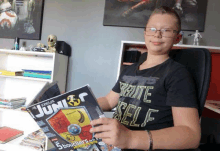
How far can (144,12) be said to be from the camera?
1.73 m

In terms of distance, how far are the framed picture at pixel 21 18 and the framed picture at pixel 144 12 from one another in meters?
0.92

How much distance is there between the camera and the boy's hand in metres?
0.47

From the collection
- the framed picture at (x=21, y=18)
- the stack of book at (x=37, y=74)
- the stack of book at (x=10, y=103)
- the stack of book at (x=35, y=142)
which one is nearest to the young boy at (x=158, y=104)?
the stack of book at (x=37, y=74)

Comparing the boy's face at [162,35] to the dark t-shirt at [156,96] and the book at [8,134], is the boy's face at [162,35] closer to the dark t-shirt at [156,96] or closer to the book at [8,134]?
the dark t-shirt at [156,96]

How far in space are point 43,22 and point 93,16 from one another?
71 cm

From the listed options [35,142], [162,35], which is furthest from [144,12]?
[35,142]

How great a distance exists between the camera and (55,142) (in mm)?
608

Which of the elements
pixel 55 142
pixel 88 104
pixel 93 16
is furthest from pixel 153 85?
pixel 93 16

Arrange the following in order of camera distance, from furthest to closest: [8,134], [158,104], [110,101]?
1. [8,134]
2. [110,101]
3. [158,104]

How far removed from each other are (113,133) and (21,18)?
2.17 m

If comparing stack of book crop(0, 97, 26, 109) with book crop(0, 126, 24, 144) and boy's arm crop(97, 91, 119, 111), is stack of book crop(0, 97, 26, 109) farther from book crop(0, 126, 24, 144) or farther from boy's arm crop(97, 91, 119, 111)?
boy's arm crop(97, 91, 119, 111)

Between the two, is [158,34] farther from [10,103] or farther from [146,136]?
[10,103]

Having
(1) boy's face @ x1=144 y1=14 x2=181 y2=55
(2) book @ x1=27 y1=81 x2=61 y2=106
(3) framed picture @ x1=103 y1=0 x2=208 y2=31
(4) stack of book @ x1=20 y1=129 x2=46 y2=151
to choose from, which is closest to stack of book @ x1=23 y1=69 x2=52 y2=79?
(4) stack of book @ x1=20 y1=129 x2=46 y2=151

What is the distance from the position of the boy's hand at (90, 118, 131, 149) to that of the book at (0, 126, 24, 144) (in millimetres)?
1654
